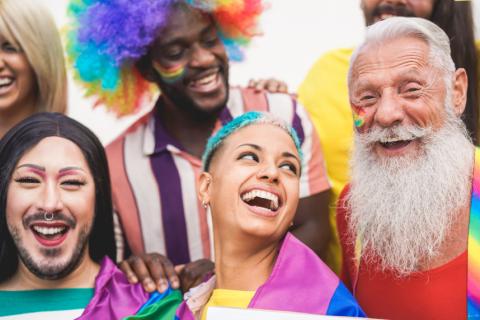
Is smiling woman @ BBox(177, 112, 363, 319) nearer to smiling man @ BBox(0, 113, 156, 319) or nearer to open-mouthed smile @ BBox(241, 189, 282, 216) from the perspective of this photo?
open-mouthed smile @ BBox(241, 189, 282, 216)

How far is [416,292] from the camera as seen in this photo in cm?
291

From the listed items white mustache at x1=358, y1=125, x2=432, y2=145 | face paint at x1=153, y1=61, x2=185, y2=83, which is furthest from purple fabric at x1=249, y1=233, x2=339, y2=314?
face paint at x1=153, y1=61, x2=185, y2=83

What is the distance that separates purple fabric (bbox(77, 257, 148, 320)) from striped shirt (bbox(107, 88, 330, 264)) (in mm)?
524

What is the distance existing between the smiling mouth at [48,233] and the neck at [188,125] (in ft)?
3.22

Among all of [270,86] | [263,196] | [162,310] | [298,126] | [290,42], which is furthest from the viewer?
[290,42]

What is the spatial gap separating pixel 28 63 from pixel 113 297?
4.62ft

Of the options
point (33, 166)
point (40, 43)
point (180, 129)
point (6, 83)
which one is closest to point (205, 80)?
point (180, 129)

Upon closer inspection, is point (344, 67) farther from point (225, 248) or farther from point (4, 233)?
point (4, 233)

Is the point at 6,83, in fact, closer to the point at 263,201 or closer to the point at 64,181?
the point at 64,181

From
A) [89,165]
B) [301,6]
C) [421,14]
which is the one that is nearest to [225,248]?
[89,165]

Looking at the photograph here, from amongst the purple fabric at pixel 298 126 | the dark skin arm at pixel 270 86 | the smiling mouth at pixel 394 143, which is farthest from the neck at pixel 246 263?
the dark skin arm at pixel 270 86

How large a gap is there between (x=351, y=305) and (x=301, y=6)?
2897 millimetres

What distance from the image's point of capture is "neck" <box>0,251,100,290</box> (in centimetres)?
322

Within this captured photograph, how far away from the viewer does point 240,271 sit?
2998 mm
